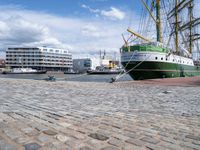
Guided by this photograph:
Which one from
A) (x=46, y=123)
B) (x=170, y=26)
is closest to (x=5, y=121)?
(x=46, y=123)

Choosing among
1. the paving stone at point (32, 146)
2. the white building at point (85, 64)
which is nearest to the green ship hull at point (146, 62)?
the paving stone at point (32, 146)

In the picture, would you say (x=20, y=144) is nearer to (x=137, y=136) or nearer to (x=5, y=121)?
(x=5, y=121)

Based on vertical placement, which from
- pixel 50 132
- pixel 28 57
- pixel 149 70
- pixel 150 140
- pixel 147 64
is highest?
pixel 28 57

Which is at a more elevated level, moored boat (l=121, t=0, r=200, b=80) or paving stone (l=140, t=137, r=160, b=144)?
moored boat (l=121, t=0, r=200, b=80)

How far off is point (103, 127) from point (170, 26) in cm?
4626

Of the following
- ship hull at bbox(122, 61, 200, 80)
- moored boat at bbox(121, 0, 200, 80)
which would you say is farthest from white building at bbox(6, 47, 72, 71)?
ship hull at bbox(122, 61, 200, 80)

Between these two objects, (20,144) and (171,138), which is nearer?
(20,144)

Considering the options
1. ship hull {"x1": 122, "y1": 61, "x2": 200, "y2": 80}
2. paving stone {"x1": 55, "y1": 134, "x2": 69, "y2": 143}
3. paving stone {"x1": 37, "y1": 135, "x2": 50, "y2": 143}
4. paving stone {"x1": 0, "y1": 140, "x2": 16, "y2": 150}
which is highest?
ship hull {"x1": 122, "y1": 61, "x2": 200, "y2": 80}

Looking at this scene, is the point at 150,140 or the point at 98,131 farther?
the point at 98,131

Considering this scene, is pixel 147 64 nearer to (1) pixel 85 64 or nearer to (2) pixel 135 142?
(2) pixel 135 142

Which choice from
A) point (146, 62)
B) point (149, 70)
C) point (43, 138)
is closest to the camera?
point (43, 138)

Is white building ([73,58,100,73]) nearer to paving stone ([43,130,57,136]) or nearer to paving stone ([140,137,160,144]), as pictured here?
paving stone ([43,130,57,136])

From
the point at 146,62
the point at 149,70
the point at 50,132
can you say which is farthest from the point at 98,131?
the point at 149,70

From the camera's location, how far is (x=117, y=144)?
337cm
